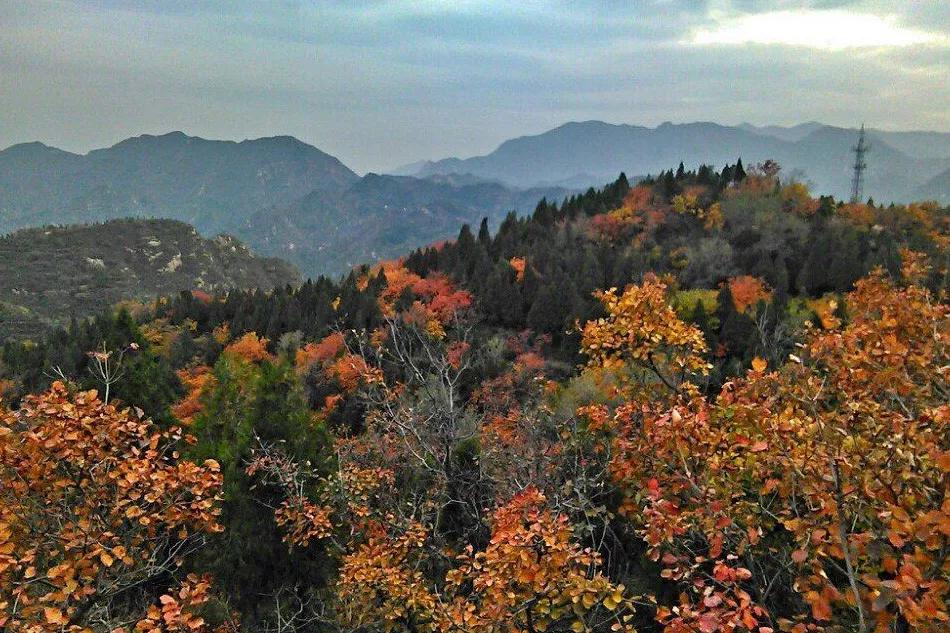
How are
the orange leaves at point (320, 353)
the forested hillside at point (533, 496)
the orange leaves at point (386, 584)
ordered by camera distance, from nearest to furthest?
the forested hillside at point (533, 496), the orange leaves at point (386, 584), the orange leaves at point (320, 353)

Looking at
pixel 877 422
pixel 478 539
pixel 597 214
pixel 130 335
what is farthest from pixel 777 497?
pixel 597 214

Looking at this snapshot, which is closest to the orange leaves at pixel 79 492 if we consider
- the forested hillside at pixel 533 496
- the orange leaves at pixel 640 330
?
the forested hillside at pixel 533 496

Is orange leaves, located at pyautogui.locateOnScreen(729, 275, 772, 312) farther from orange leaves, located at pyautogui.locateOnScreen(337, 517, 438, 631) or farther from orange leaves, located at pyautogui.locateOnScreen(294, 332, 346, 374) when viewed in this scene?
orange leaves, located at pyautogui.locateOnScreen(337, 517, 438, 631)

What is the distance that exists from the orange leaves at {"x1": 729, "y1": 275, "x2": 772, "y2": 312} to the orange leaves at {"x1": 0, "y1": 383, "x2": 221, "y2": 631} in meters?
56.7

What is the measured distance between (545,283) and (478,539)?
53213 mm

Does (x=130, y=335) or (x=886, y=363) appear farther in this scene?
(x=130, y=335)

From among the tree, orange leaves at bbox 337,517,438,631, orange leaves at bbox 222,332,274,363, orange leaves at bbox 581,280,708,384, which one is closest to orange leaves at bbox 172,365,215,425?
orange leaves at bbox 222,332,274,363

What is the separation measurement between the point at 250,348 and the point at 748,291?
55.5 m

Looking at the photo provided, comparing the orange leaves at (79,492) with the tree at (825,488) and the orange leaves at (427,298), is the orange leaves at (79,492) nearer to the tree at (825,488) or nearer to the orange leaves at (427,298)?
the tree at (825,488)

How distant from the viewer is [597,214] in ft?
289

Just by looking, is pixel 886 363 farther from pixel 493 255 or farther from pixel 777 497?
pixel 493 255

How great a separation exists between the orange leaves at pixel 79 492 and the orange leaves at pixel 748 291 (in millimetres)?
56709

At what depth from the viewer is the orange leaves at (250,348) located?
2542 inches

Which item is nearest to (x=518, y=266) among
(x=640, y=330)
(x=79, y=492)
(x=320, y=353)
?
(x=320, y=353)
